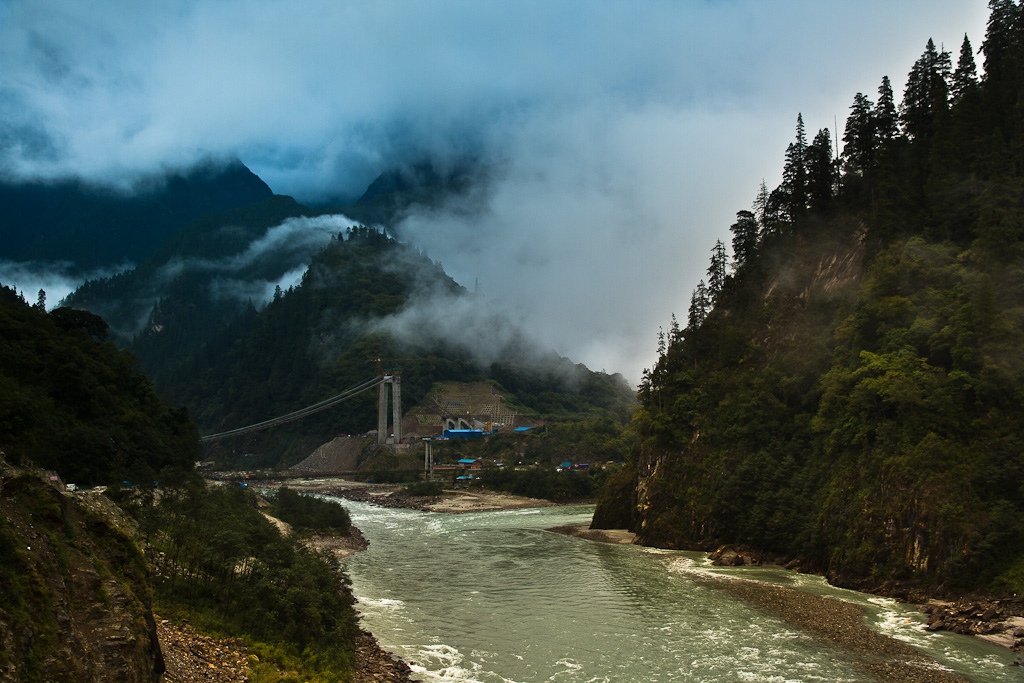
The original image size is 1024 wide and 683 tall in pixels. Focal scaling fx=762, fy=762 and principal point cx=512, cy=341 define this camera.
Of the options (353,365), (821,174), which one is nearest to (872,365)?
(821,174)

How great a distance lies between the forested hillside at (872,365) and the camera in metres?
35.2

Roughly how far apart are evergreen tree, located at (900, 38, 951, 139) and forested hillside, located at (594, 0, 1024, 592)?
0.17 m

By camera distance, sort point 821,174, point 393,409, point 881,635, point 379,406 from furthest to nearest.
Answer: point 393,409
point 379,406
point 821,174
point 881,635

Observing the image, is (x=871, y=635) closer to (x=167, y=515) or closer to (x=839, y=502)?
(x=839, y=502)

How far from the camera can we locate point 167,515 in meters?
29.8

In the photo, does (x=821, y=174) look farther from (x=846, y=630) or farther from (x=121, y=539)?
(x=121, y=539)

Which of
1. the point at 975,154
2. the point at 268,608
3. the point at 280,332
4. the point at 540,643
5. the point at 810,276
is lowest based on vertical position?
the point at 540,643

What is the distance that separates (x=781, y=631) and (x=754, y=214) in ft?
161

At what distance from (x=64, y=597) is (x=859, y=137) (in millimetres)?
64837

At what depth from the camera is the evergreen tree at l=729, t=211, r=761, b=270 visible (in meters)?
69.4

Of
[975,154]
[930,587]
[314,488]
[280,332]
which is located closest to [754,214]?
[975,154]

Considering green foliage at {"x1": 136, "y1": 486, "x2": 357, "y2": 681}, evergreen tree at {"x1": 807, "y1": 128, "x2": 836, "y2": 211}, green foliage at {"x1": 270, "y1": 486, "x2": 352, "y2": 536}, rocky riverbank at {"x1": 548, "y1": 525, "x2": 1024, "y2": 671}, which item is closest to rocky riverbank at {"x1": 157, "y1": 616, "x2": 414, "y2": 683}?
green foliage at {"x1": 136, "y1": 486, "x2": 357, "y2": 681}

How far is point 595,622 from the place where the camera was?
3194 cm

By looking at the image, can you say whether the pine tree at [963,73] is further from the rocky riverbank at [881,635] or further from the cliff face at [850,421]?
the rocky riverbank at [881,635]
